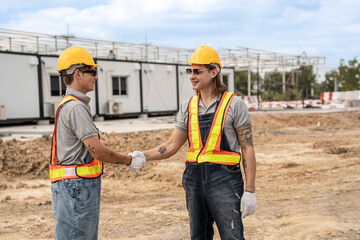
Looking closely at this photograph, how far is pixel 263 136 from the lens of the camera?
17.7 m

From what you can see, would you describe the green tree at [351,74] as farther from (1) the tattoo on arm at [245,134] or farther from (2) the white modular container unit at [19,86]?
(1) the tattoo on arm at [245,134]

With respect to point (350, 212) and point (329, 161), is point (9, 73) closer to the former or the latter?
point (329, 161)

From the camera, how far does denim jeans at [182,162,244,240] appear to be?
127 inches

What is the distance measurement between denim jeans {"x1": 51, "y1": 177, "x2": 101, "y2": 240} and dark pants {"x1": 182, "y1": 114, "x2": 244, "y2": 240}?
0.82 m

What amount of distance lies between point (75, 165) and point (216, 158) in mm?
1084

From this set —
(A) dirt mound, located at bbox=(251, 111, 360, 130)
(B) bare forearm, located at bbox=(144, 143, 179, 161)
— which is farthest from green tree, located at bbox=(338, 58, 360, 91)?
(B) bare forearm, located at bbox=(144, 143, 179, 161)

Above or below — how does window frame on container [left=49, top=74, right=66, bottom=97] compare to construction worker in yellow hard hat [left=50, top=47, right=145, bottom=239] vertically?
above

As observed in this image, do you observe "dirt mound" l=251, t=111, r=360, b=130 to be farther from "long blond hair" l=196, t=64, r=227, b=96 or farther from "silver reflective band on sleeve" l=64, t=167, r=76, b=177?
"silver reflective band on sleeve" l=64, t=167, r=76, b=177

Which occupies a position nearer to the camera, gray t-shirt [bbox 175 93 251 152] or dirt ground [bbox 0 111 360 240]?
gray t-shirt [bbox 175 93 251 152]

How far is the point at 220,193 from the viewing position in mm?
3223

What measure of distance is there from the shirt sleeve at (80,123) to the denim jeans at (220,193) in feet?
2.98

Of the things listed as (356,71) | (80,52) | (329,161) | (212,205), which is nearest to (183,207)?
(212,205)

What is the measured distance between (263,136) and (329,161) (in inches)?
237

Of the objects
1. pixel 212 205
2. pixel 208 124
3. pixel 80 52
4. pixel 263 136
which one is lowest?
pixel 263 136
